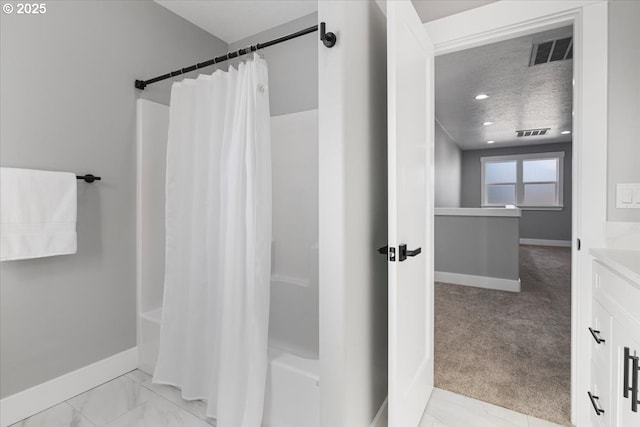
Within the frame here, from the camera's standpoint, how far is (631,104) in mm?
1417

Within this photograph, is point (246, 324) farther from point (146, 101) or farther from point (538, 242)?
point (538, 242)

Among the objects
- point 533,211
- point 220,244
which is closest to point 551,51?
point 220,244

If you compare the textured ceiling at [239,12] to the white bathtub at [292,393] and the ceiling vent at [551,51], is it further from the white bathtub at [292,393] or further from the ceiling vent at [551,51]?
the white bathtub at [292,393]

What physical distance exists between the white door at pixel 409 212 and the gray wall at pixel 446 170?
13.5 feet

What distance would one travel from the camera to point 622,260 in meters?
1.19

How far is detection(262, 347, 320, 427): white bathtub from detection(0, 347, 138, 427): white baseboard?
1.13 m

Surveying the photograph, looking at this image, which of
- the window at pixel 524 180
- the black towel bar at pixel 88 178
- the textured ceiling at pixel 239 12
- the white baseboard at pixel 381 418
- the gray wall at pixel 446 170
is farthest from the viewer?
the window at pixel 524 180

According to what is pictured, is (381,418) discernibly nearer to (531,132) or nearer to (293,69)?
(293,69)

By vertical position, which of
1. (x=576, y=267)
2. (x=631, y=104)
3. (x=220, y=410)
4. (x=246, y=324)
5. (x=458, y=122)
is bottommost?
(x=220, y=410)

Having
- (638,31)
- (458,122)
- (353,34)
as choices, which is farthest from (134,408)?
(458,122)

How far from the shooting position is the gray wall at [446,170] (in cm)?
563

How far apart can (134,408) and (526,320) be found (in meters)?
3.25

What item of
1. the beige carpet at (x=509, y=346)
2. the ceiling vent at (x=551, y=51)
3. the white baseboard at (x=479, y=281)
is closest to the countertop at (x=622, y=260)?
the beige carpet at (x=509, y=346)

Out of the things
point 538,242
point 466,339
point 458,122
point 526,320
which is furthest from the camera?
point 538,242
